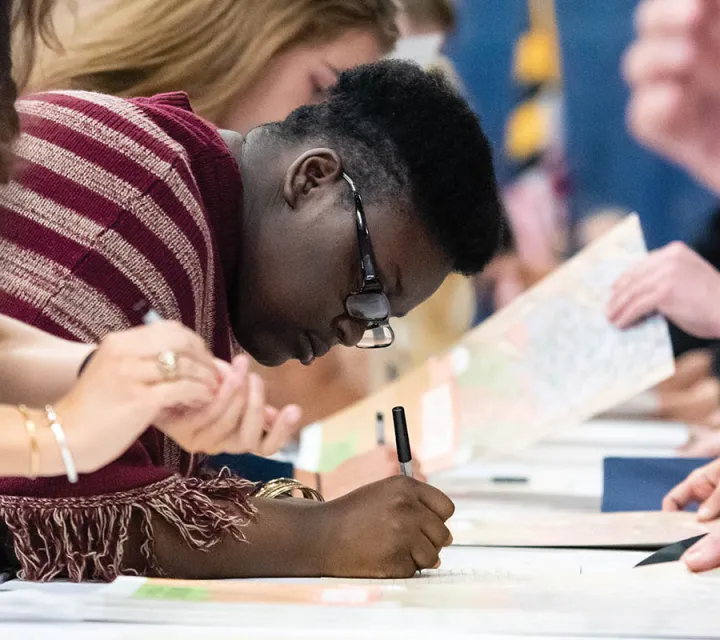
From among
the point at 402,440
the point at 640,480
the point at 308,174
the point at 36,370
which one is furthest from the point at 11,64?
the point at 640,480

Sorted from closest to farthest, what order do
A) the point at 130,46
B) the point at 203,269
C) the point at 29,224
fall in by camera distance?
the point at 29,224 < the point at 203,269 < the point at 130,46

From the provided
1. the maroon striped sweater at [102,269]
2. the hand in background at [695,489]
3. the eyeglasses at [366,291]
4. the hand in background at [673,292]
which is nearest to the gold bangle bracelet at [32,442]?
the maroon striped sweater at [102,269]

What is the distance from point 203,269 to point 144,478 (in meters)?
0.19

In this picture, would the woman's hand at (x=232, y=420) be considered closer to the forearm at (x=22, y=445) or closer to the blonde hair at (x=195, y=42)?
the forearm at (x=22, y=445)

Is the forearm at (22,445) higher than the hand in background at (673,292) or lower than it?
lower

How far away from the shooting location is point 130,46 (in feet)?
4.59

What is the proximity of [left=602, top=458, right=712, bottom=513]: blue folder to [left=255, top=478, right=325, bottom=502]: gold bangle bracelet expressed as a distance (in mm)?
556

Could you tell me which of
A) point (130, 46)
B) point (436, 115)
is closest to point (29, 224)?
point (436, 115)

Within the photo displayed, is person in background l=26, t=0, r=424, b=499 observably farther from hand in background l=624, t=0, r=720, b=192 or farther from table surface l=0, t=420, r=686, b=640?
hand in background l=624, t=0, r=720, b=192

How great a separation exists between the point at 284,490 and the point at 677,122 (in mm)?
1402

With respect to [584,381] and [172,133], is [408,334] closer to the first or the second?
[584,381]

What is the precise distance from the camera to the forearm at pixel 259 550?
950 millimetres

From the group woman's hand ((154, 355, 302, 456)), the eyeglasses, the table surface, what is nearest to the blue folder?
the table surface

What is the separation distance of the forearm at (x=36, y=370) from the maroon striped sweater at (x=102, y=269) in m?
0.13
